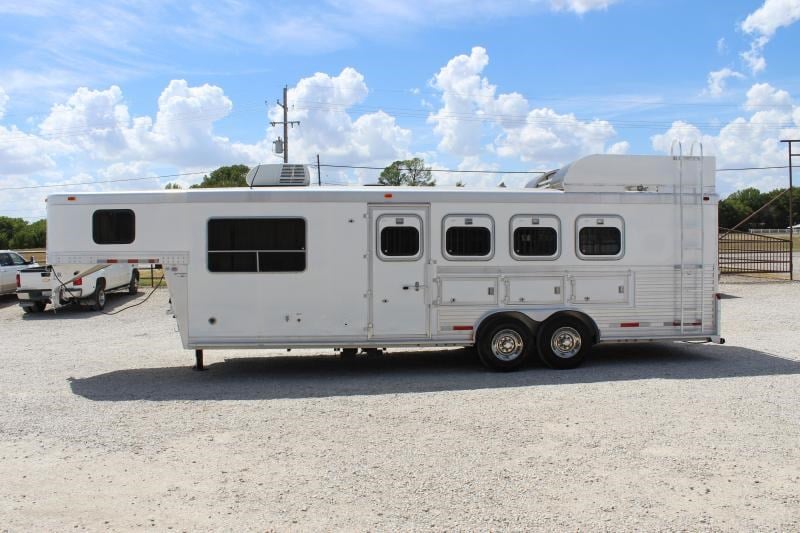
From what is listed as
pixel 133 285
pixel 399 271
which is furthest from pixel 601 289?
pixel 133 285

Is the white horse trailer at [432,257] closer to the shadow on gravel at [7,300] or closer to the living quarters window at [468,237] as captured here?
the living quarters window at [468,237]

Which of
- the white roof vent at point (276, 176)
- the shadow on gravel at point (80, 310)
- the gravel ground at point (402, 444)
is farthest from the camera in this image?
the shadow on gravel at point (80, 310)

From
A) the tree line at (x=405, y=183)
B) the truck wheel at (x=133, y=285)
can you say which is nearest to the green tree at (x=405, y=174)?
the tree line at (x=405, y=183)

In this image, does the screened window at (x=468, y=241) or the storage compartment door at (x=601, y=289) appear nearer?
the screened window at (x=468, y=241)

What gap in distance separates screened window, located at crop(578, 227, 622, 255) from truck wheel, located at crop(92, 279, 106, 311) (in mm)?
14008

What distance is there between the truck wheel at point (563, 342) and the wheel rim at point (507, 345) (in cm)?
28

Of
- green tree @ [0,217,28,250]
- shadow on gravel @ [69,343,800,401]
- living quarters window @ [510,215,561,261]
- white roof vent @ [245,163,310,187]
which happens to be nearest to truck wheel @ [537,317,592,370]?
shadow on gravel @ [69,343,800,401]

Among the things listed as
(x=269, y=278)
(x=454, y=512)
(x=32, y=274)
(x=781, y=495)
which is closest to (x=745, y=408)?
(x=781, y=495)

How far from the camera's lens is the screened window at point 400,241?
8.95 meters

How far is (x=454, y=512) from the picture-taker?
440 cm

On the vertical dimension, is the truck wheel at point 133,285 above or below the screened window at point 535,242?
→ below

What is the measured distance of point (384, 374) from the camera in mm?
9258

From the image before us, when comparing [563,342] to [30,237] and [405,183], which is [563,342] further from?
[30,237]

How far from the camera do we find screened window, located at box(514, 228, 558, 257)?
9125mm
